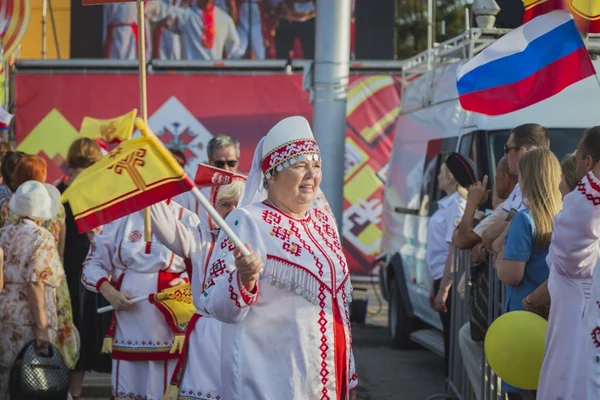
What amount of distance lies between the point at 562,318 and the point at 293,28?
1722 centimetres

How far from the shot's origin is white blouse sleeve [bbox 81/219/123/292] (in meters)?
6.94

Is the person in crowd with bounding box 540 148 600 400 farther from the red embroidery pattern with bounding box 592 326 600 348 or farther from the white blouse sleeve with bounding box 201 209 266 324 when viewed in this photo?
the white blouse sleeve with bounding box 201 209 266 324

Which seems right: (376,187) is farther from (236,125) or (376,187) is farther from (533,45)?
(533,45)

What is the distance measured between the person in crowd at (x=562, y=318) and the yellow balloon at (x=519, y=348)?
428 millimetres

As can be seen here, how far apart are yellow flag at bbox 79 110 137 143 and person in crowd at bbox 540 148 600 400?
8.40ft

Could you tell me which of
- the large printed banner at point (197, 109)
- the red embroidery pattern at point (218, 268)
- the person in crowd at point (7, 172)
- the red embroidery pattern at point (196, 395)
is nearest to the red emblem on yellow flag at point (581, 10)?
the red embroidery pattern at point (196, 395)

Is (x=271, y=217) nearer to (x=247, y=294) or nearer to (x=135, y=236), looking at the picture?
(x=247, y=294)

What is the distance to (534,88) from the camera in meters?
7.02

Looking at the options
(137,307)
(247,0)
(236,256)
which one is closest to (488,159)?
(137,307)

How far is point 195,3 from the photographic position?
2161 centimetres

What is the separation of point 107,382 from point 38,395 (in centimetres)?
227

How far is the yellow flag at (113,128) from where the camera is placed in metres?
6.65

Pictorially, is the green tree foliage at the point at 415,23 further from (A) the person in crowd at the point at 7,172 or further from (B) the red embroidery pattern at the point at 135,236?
(B) the red embroidery pattern at the point at 135,236

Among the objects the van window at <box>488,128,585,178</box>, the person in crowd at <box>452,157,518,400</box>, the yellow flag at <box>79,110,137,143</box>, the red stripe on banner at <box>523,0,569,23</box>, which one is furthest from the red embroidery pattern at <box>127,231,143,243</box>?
the van window at <box>488,128,585,178</box>
